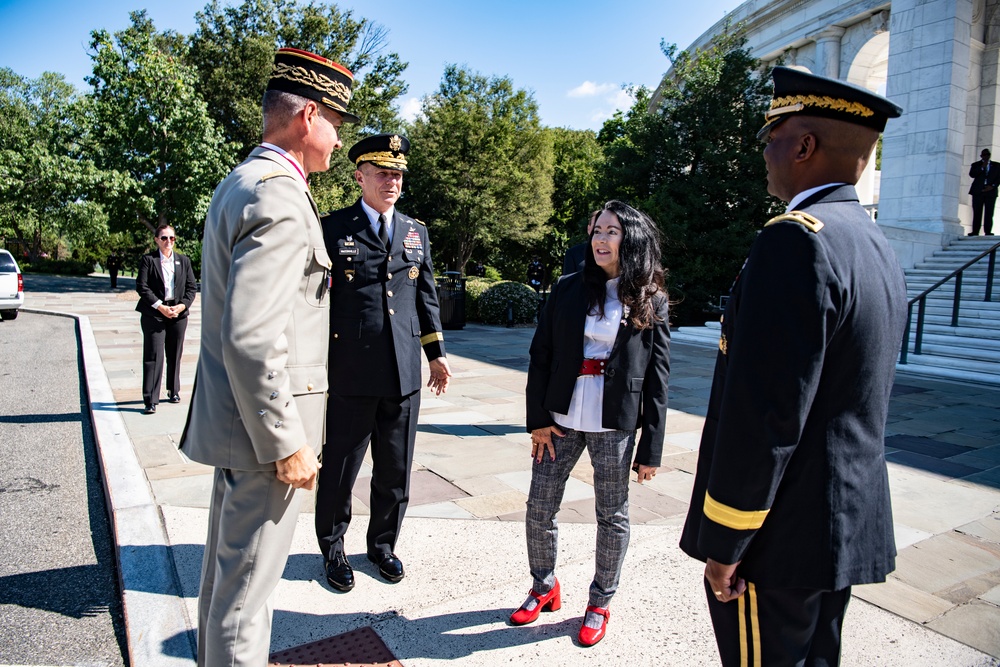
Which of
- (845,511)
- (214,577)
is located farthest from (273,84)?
(845,511)

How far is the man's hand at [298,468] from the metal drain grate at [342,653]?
1.07 metres

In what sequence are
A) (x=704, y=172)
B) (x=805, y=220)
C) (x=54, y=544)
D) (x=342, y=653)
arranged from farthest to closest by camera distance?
1. (x=704, y=172)
2. (x=54, y=544)
3. (x=342, y=653)
4. (x=805, y=220)

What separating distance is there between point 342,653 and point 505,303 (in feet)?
49.2

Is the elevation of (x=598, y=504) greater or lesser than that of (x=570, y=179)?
lesser

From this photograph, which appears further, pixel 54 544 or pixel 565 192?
pixel 565 192

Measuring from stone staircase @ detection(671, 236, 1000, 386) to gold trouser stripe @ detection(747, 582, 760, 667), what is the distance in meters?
10.3

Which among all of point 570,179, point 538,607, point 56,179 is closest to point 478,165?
point 570,179

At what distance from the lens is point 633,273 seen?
3.08 metres

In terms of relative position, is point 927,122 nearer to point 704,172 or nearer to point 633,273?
point 704,172

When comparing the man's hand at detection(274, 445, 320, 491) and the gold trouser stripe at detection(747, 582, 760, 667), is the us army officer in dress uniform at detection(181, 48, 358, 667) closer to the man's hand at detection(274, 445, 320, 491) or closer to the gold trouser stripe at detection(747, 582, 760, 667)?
the man's hand at detection(274, 445, 320, 491)

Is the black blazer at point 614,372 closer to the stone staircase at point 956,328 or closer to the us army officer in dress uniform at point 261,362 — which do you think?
the us army officer in dress uniform at point 261,362

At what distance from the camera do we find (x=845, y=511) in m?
1.72

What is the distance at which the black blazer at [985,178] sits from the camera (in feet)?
50.6

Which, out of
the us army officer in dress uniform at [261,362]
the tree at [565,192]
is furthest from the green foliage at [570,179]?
the us army officer in dress uniform at [261,362]
